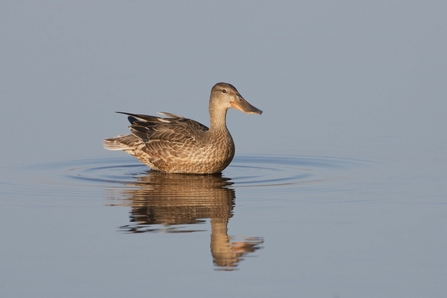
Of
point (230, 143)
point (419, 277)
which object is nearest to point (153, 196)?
point (230, 143)

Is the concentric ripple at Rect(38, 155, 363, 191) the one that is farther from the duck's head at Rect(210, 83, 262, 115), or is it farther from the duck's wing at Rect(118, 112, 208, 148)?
the duck's head at Rect(210, 83, 262, 115)

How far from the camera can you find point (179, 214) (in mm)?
9477

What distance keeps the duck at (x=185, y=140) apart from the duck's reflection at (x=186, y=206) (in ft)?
0.54

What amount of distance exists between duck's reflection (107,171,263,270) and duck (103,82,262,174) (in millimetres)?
166

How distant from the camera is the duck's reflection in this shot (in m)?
8.26

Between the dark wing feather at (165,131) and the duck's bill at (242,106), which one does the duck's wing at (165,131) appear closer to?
the dark wing feather at (165,131)

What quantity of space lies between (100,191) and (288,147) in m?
3.49

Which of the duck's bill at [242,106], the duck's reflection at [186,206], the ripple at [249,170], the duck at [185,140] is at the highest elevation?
the duck's bill at [242,106]

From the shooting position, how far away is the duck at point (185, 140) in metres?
12.4

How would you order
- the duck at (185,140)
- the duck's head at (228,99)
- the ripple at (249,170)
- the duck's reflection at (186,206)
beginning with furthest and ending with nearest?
the duck's head at (228,99)
the duck at (185,140)
the ripple at (249,170)
the duck's reflection at (186,206)

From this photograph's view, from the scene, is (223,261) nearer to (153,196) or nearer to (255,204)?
(255,204)

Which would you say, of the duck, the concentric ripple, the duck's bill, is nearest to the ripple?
Answer: the concentric ripple

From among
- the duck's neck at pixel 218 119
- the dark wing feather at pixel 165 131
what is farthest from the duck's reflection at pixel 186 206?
the duck's neck at pixel 218 119

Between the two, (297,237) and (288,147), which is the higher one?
(288,147)
